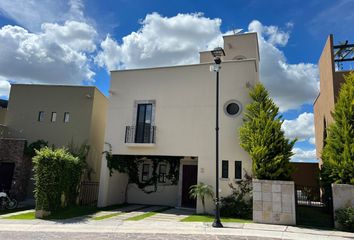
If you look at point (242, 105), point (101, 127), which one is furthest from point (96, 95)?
point (242, 105)

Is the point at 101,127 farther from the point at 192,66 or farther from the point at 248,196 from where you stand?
the point at 248,196

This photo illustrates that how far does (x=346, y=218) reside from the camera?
10180 millimetres

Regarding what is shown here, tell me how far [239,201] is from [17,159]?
13.5 m

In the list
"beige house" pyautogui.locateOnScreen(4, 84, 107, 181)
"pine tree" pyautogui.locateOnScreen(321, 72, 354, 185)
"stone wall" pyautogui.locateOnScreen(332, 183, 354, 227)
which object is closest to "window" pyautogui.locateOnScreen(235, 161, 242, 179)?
"pine tree" pyautogui.locateOnScreen(321, 72, 354, 185)

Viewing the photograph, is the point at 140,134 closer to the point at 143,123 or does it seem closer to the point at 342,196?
the point at 143,123

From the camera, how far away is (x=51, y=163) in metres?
12.8

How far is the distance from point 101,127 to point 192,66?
8.81m

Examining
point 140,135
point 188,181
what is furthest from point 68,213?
point 188,181

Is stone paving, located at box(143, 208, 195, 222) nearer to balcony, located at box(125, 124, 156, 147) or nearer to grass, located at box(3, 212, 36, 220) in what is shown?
balcony, located at box(125, 124, 156, 147)

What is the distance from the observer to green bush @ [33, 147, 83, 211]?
41.1ft

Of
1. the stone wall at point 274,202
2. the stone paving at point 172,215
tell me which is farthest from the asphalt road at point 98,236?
the stone paving at point 172,215

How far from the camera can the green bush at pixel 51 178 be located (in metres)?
12.5

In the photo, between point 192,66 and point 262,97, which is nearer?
point 262,97

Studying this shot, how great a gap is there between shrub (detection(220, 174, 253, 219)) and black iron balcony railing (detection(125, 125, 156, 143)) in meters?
5.11
